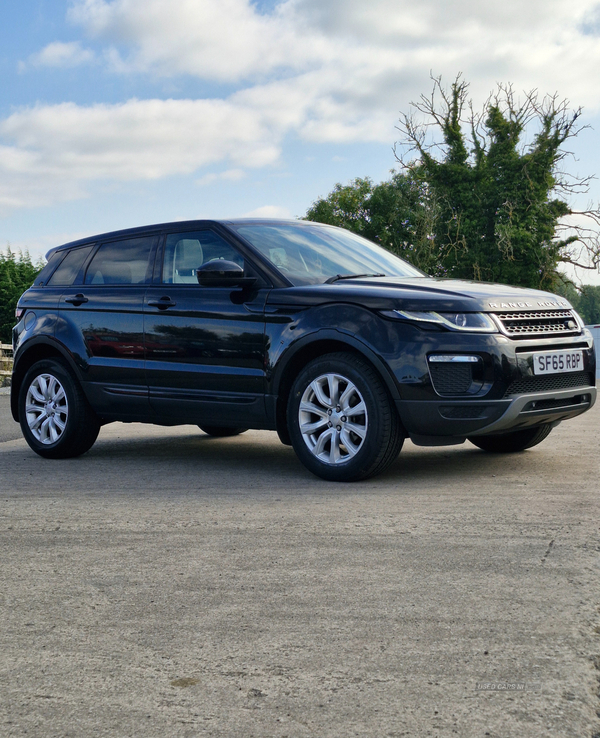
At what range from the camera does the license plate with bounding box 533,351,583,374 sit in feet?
19.0

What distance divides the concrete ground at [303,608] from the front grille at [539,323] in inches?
37.8

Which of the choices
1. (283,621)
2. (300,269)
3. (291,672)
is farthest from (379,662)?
(300,269)

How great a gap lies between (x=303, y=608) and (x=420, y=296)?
9.40ft

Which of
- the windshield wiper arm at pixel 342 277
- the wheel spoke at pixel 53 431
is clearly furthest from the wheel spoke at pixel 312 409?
the wheel spoke at pixel 53 431

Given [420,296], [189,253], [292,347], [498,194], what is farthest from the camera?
[498,194]

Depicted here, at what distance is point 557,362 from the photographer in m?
5.94

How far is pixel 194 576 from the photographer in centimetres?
372

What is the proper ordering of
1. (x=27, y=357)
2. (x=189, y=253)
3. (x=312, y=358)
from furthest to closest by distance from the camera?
(x=27, y=357)
(x=189, y=253)
(x=312, y=358)

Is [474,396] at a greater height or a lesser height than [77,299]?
lesser

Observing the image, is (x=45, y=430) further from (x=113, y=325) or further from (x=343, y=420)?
(x=343, y=420)

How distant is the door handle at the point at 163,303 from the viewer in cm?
679

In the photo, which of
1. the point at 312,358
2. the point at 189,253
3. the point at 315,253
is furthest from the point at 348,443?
the point at 189,253

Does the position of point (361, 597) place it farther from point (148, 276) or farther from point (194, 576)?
point (148, 276)

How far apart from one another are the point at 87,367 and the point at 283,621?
466 centimetres
